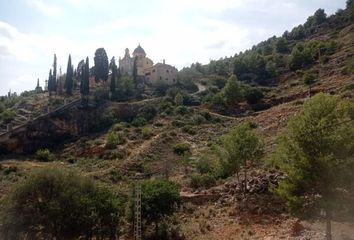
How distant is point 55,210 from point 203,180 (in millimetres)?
14409

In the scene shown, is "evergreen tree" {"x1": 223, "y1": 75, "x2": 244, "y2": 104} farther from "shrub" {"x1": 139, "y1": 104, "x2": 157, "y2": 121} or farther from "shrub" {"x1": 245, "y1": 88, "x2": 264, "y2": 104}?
"shrub" {"x1": 139, "y1": 104, "x2": 157, "y2": 121}

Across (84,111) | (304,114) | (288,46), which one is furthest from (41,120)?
(288,46)

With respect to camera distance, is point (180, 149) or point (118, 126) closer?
point (180, 149)

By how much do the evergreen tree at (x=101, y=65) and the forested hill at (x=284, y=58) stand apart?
18.0 meters

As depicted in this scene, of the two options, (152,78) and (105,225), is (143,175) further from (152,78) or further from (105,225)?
(152,78)

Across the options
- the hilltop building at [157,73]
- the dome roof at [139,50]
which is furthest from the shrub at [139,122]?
the dome roof at [139,50]

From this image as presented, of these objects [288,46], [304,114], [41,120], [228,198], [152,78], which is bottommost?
[228,198]

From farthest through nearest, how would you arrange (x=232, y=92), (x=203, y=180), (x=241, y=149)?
1. (x=232, y=92)
2. (x=203, y=180)
3. (x=241, y=149)

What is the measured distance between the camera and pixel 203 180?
42.2 m

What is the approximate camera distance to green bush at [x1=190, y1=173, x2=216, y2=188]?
41719mm

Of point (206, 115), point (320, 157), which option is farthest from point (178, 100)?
point (320, 157)

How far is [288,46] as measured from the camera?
119562 mm

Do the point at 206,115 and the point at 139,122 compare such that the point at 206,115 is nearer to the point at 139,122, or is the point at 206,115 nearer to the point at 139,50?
the point at 139,122

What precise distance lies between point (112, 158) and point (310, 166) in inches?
1455
